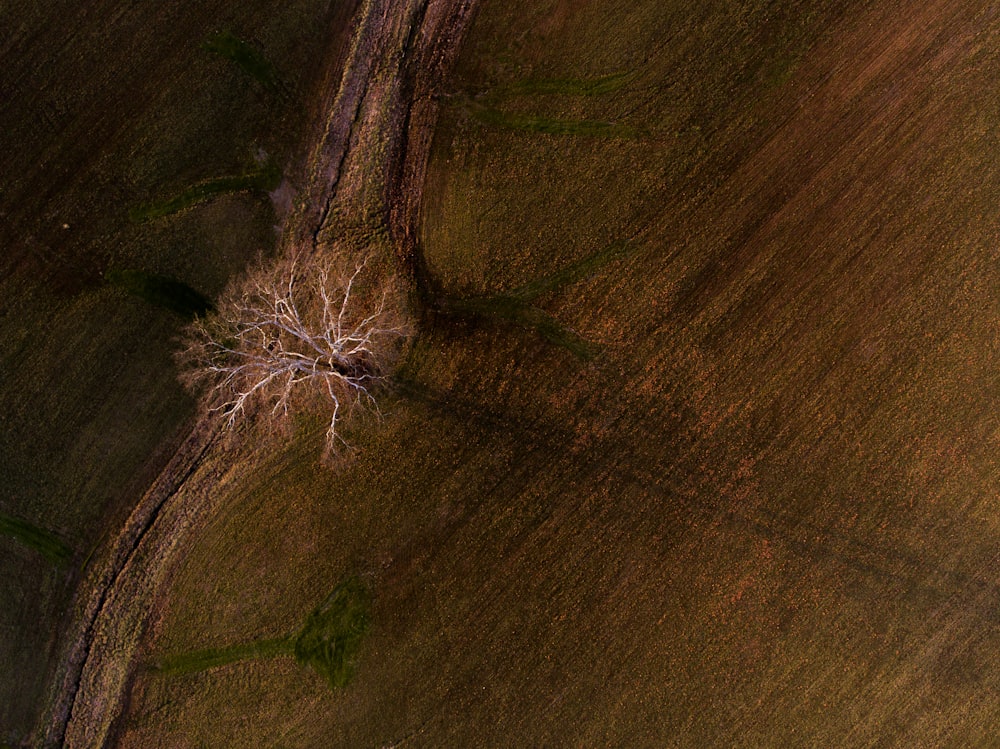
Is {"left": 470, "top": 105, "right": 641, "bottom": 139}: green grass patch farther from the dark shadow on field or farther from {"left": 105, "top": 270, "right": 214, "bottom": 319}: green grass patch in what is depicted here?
{"left": 105, "top": 270, "right": 214, "bottom": 319}: green grass patch

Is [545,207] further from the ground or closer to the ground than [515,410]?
further from the ground

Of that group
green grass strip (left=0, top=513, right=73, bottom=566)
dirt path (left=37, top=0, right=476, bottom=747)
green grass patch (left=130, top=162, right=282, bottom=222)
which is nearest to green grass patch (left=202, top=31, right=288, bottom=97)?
dirt path (left=37, top=0, right=476, bottom=747)

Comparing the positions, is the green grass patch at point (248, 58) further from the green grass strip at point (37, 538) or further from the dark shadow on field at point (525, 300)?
the green grass strip at point (37, 538)

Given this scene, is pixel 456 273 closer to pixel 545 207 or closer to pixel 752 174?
pixel 545 207

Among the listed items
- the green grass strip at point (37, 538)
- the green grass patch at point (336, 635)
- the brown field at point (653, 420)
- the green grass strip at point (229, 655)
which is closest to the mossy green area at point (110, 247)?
the green grass strip at point (37, 538)

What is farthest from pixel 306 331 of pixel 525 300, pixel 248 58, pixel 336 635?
pixel 336 635

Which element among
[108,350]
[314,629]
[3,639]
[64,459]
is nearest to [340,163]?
[108,350]

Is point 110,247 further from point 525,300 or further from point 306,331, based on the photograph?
point 525,300
